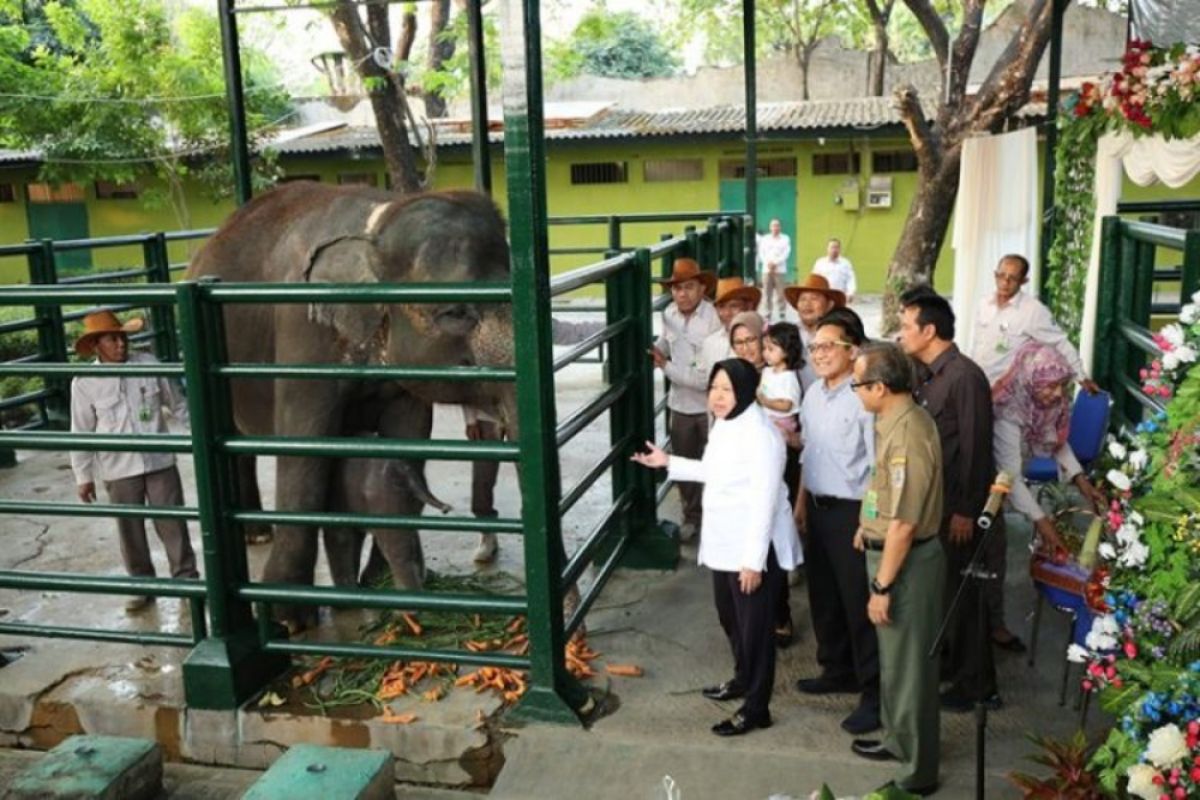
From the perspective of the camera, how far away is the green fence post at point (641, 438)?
5.50 metres

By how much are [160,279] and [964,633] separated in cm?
766

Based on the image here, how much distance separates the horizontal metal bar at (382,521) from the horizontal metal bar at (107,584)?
36 centimetres

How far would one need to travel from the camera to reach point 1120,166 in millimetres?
8953

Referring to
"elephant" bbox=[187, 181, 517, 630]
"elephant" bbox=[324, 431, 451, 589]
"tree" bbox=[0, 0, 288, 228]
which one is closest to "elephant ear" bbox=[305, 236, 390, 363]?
"elephant" bbox=[187, 181, 517, 630]

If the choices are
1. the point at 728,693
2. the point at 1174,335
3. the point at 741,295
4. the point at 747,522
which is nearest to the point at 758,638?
the point at 728,693

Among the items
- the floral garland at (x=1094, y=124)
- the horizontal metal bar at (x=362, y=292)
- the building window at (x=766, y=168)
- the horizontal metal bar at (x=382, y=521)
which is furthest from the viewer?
the building window at (x=766, y=168)

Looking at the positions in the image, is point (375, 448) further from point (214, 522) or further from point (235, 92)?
point (235, 92)

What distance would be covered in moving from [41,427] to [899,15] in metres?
30.2

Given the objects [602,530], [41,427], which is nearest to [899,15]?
[41,427]

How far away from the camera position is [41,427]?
8.80 m

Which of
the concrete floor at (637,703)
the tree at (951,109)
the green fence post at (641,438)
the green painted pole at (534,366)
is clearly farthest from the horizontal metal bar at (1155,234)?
the tree at (951,109)

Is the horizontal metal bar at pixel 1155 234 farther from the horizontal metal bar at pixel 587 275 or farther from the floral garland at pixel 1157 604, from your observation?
the horizontal metal bar at pixel 587 275

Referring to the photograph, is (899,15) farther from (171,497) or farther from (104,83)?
(171,497)

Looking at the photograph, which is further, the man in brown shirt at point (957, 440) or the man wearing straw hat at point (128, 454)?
the man wearing straw hat at point (128, 454)
